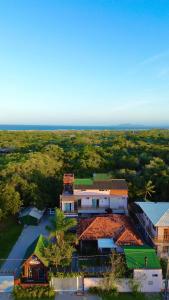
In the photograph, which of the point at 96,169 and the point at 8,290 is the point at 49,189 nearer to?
the point at 96,169

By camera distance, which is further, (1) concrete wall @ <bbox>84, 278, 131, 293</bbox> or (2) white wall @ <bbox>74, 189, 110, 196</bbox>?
(2) white wall @ <bbox>74, 189, 110, 196</bbox>

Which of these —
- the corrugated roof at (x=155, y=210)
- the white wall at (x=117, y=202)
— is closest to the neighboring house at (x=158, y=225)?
the corrugated roof at (x=155, y=210)

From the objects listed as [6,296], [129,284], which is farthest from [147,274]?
[6,296]

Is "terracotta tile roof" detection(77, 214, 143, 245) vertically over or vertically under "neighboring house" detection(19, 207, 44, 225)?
over

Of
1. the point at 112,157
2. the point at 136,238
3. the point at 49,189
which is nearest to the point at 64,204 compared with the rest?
the point at 49,189

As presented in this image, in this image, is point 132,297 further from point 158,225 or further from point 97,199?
point 97,199

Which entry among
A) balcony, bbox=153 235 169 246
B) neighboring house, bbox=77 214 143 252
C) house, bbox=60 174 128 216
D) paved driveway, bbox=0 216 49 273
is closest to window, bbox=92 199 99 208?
house, bbox=60 174 128 216

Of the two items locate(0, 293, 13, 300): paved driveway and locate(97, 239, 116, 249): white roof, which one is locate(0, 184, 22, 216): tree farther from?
locate(0, 293, 13, 300): paved driveway
